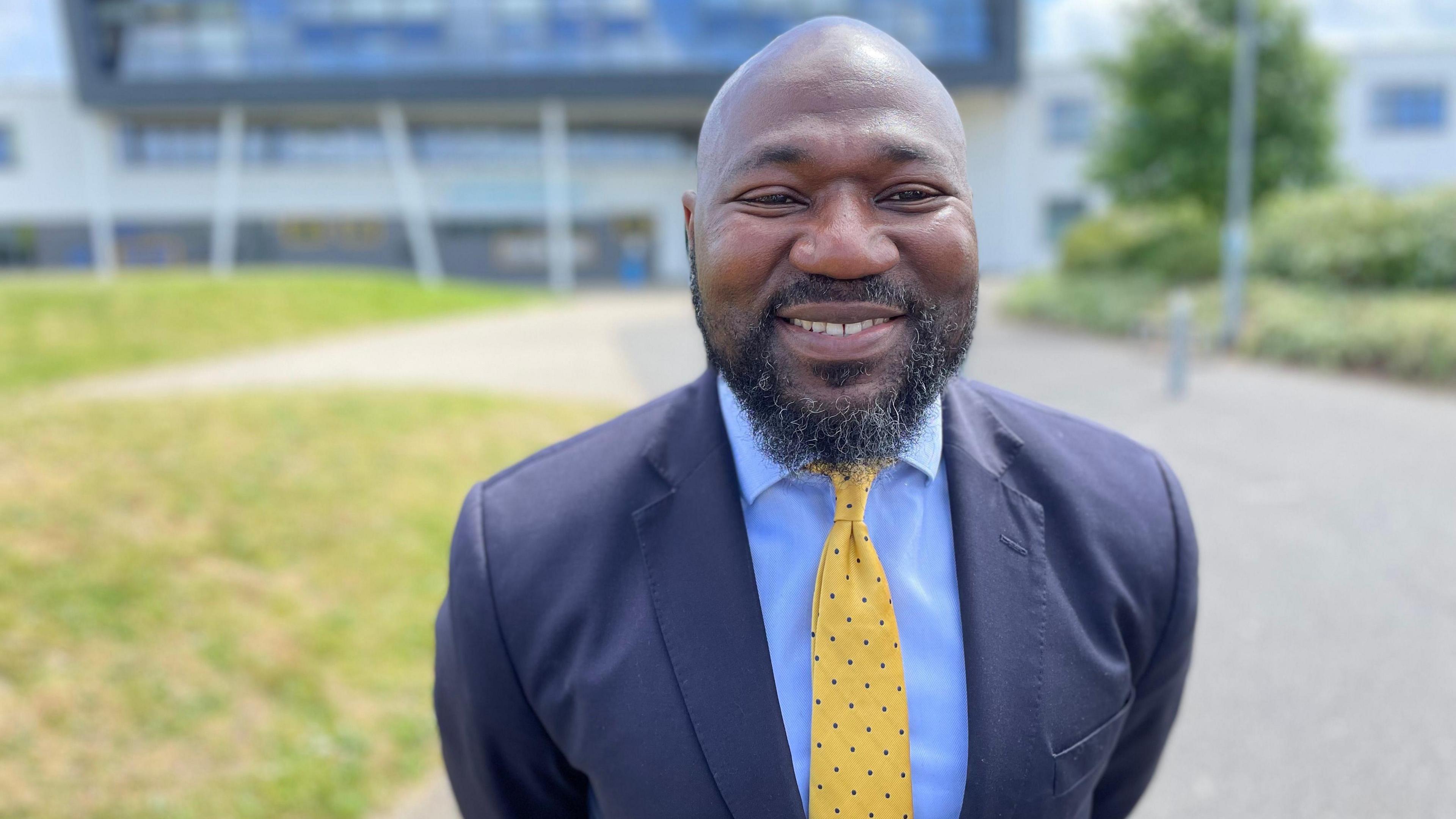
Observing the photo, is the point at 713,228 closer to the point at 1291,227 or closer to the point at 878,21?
the point at 1291,227

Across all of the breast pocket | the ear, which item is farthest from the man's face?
the breast pocket

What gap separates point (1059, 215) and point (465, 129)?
22.6m

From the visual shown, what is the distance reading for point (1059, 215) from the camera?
38.0 meters

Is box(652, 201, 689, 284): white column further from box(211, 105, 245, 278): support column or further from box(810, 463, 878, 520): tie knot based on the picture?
box(810, 463, 878, 520): tie knot

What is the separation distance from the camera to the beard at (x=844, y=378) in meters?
1.34

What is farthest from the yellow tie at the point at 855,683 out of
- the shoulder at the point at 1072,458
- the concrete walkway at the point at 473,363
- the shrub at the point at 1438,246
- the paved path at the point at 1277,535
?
the shrub at the point at 1438,246

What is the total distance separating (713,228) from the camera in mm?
1377

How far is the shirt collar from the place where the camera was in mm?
1524

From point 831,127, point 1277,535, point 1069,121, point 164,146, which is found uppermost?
point 164,146

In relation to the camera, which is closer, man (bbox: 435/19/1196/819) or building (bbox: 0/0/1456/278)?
man (bbox: 435/19/1196/819)

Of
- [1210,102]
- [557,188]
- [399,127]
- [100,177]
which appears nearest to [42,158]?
[100,177]

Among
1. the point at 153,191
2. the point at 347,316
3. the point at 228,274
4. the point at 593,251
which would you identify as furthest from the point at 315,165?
the point at 347,316

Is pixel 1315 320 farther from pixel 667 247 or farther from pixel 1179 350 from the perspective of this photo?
pixel 667 247

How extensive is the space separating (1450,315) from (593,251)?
102 ft
